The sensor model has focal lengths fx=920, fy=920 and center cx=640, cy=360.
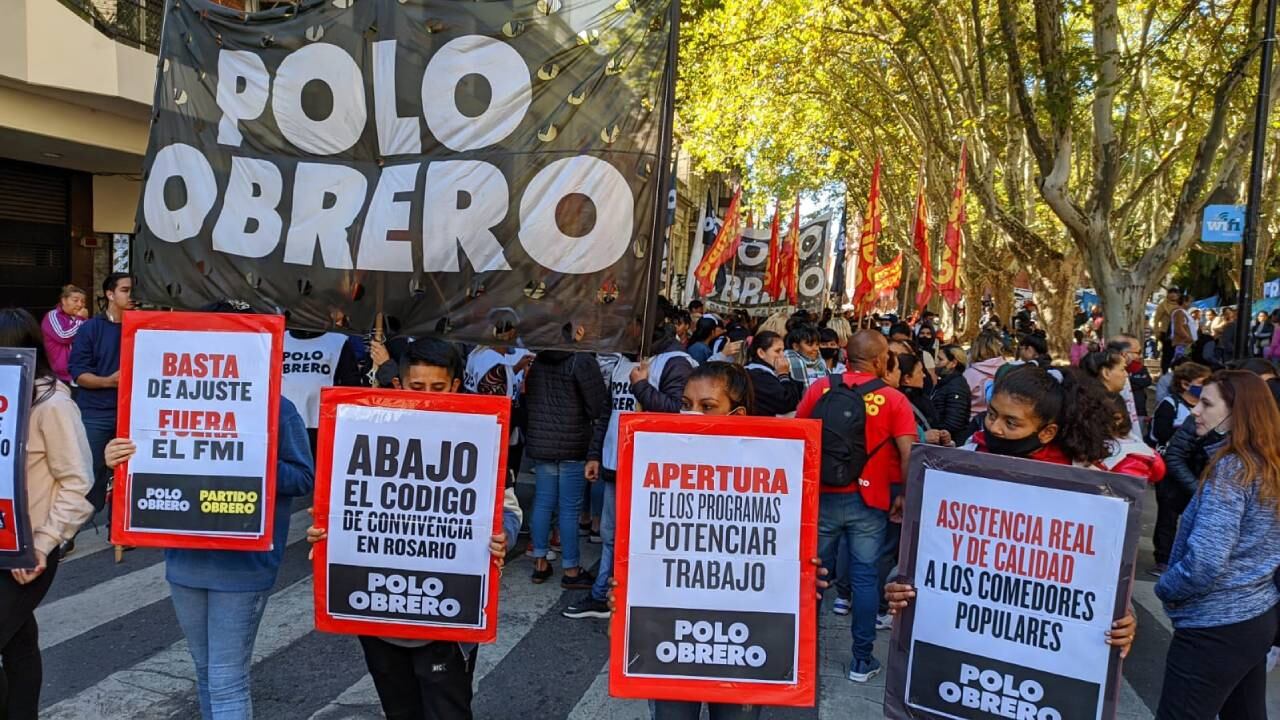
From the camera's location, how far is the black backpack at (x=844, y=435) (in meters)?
4.78

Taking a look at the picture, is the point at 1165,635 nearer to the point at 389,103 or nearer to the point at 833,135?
the point at 389,103

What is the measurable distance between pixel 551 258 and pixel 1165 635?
4.67 m

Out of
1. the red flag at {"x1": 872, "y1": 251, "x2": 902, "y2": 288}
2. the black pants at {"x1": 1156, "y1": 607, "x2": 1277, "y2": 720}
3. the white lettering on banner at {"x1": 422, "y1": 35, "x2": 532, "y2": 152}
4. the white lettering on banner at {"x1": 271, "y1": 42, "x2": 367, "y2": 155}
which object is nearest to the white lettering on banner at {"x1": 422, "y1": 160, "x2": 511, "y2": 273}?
the white lettering on banner at {"x1": 422, "y1": 35, "x2": 532, "y2": 152}

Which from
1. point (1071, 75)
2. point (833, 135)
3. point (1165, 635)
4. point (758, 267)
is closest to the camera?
point (1165, 635)

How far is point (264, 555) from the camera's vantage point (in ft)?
11.2

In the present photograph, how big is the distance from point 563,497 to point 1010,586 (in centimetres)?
361

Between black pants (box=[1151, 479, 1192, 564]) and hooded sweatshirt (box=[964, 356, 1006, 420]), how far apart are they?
4.89ft

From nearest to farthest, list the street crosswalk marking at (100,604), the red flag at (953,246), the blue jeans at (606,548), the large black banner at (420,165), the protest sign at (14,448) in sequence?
1. the protest sign at (14,448)
2. the large black banner at (420,165)
3. the street crosswalk marking at (100,604)
4. the blue jeans at (606,548)
5. the red flag at (953,246)

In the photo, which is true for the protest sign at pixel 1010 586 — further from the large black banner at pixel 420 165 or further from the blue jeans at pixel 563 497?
the blue jeans at pixel 563 497

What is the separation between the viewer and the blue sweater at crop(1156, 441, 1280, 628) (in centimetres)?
306

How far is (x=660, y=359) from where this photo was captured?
6.25 meters

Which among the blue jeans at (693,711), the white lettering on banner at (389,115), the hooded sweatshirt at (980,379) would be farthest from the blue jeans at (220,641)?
the hooded sweatshirt at (980,379)

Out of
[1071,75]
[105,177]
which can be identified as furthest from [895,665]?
[105,177]

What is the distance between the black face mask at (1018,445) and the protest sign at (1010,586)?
0.44 meters
